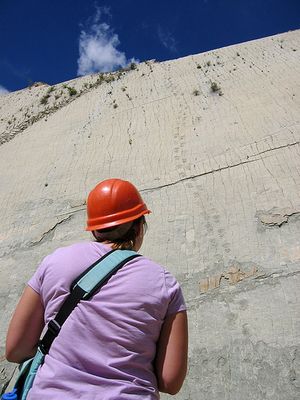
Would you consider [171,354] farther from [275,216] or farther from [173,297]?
[275,216]

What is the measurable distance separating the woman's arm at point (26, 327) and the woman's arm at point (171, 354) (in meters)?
0.47

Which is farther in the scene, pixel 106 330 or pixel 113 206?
pixel 113 206

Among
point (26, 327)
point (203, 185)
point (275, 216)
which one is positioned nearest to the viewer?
point (26, 327)

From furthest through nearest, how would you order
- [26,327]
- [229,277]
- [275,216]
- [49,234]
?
[49,234] < [275,216] < [229,277] < [26,327]

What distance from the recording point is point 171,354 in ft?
4.92

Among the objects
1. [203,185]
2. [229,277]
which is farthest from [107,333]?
[203,185]

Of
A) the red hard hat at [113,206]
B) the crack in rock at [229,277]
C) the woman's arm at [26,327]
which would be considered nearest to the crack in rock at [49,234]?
the crack in rock at [229,277]

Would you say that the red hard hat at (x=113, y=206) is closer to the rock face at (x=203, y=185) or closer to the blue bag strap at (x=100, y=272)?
the blue bag strap at (x=100, y=272)

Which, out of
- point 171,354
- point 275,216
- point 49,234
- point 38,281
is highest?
point 38,281

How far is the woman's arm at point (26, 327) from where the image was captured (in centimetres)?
156

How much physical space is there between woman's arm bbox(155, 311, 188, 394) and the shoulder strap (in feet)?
0.91

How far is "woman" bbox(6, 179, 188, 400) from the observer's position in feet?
4.56

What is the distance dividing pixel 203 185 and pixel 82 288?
5.31 m

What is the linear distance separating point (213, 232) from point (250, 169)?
1361 mm
